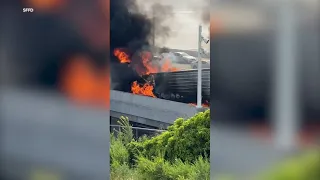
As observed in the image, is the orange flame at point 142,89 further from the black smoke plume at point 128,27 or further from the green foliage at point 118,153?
the green foliage at point 118,153

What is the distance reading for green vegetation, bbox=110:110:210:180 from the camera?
9.82ft

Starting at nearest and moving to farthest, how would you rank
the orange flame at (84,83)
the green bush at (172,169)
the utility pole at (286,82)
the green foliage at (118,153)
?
the utility pole at (286,82), the orange flame at (84,83), the green bush at (172,169), the green foliage at (118,153)

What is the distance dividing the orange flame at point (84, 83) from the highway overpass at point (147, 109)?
0.82 feet

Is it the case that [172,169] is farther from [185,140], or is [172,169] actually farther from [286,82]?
[286,82]

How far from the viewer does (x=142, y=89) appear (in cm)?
312

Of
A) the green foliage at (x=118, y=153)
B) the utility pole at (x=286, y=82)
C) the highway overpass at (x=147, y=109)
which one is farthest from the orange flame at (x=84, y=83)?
the utility pole at (x=286, y=82)

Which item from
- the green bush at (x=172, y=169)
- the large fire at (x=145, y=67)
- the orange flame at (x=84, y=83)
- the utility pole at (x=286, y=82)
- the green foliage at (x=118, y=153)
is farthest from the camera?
the green foliage at (x=118, y=153)

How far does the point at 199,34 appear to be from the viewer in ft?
9.66

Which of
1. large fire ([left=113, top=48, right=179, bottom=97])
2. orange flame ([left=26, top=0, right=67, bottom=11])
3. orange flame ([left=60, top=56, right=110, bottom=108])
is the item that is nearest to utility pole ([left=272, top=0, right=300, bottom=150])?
large fire ([left=113, top=48, right=179, bottom=97])

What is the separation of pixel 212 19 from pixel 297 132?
665 millimetres

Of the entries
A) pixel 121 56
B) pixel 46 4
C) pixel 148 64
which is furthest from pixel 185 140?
pixel 46 4

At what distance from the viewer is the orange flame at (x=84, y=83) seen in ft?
9.34

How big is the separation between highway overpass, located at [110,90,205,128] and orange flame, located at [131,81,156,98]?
0.09ft

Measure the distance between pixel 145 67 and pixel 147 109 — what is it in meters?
0.26
